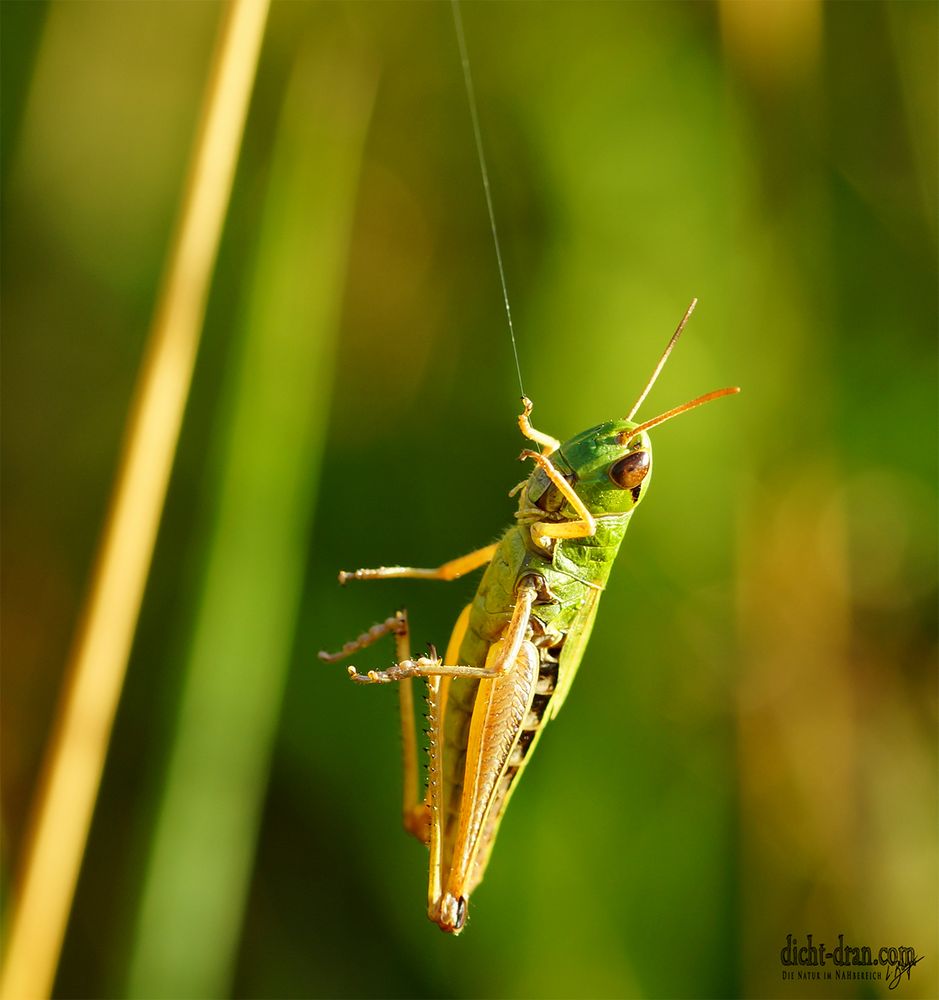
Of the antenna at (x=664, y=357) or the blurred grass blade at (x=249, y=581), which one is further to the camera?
the blurred grass blade at (x=249, y=581)

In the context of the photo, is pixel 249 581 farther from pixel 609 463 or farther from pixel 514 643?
pixel 609 463

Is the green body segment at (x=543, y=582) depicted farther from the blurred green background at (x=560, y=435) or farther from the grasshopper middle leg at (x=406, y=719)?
the blurred green background at (x=560, y=435)

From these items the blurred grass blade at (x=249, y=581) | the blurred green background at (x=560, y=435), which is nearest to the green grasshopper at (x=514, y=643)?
the blurred grass blade at (x=249, y=581)

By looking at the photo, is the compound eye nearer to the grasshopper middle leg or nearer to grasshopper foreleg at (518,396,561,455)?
grasshopper foreleg at (518,396,561,455)

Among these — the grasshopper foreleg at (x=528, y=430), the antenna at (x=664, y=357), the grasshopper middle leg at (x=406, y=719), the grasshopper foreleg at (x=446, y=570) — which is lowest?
the grasshopper middle leg at (x=406, y=719)

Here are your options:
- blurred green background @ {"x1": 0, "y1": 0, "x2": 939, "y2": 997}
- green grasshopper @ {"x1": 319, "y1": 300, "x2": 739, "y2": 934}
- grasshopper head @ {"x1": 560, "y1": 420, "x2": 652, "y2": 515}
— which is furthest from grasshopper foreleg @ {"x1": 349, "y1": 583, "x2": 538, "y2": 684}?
blurred green background @ {"x1": 0, "y1": 0, "x2": 939, "y2": 997}

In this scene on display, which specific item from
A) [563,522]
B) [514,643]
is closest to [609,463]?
[563,522]
